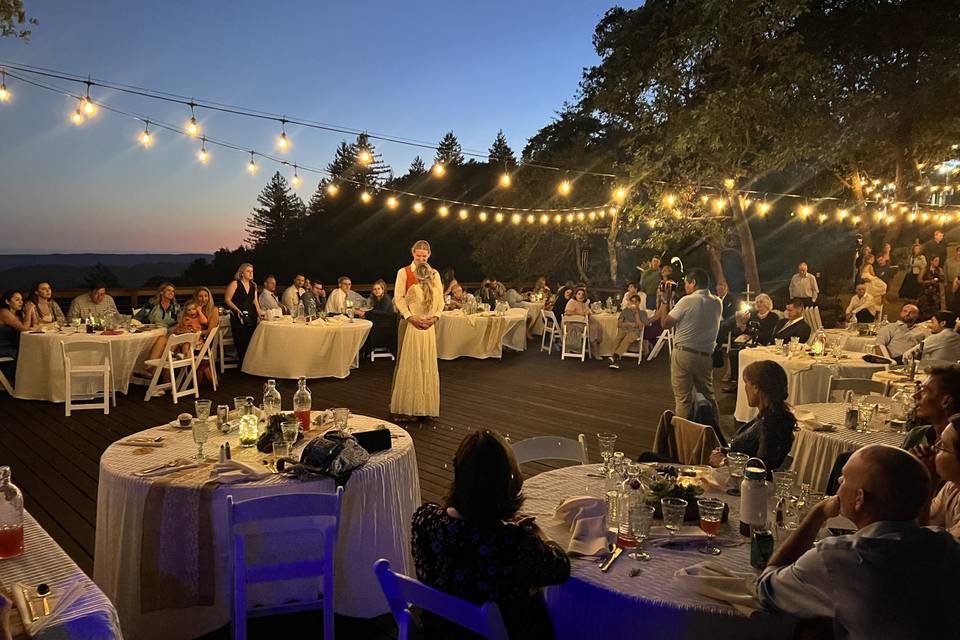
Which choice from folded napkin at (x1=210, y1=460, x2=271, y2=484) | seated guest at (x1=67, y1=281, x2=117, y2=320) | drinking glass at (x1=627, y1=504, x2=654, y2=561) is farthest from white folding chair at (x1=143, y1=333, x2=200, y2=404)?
drinking glass at (x1=627, y1=504, x2=654, y2=561)

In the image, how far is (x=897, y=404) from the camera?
4.02m

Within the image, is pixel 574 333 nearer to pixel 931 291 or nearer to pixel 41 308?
pixel 41 308

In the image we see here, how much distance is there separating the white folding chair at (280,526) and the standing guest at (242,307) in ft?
21.6

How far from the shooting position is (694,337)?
5.24m

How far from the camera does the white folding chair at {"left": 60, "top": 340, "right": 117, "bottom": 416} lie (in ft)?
21.9

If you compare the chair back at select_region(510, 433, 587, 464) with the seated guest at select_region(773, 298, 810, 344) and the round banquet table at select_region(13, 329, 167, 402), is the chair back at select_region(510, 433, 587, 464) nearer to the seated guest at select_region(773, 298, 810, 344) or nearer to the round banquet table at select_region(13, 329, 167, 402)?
the seated guest at select_region(773, 298, 810, 344)

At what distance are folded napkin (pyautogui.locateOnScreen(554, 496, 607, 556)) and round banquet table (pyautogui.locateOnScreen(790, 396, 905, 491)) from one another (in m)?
1.91

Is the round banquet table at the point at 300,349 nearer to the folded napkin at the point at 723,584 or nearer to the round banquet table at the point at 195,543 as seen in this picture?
the round banquet table at the point at 195,543

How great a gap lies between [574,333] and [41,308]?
24.9 feet

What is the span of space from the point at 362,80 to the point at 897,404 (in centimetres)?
1386

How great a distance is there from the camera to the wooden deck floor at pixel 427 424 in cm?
456

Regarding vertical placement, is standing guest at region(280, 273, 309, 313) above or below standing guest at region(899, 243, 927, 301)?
below

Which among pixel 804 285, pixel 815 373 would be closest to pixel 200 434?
pixel 815 373

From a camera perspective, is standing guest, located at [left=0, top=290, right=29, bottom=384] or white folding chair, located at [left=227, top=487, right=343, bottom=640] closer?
white folding chair, located at [left=227, top=487, right=343, bottom=640]
